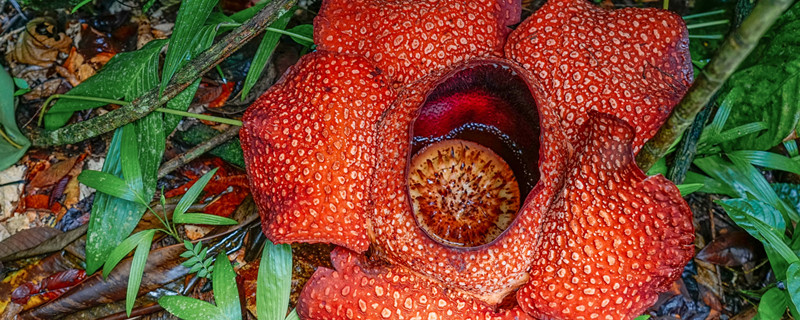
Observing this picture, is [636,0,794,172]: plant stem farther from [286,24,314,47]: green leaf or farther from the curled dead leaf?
the curled dead leaf

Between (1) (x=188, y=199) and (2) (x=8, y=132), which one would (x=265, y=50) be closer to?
(1) (x=188, y=199)

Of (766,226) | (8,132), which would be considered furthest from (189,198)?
→ (766,226)

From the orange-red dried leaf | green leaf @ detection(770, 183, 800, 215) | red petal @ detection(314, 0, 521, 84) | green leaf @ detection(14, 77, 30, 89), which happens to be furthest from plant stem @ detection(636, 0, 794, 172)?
green leaf @ detection(14, 77, 30, 89)

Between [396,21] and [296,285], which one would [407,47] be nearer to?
[396,21]

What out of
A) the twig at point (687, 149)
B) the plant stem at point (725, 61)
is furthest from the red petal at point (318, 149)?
the twig at point (687, 149)

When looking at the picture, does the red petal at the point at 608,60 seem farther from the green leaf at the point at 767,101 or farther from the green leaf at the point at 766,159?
the green leaf at the point at 766,159

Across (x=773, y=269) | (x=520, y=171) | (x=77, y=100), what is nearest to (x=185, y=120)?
(x=77, y=100)

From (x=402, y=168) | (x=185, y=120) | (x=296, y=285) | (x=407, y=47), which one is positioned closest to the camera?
(x=402, y=168)
